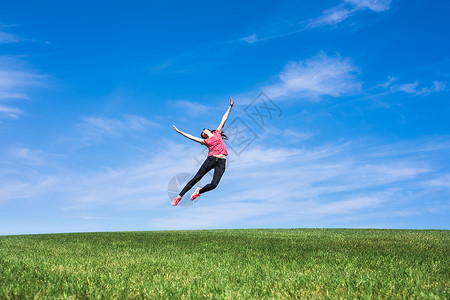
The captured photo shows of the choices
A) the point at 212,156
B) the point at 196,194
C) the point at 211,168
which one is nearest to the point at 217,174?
the point at 211,168

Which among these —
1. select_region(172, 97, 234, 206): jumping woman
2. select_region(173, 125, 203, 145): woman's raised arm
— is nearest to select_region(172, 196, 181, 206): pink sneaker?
select_region(172, 97, 234, 206): jumping woman

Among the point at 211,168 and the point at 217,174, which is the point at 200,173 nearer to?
the point at 211,168

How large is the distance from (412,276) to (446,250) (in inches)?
189

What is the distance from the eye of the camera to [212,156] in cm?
1130

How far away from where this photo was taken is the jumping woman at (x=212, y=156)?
11289 mm

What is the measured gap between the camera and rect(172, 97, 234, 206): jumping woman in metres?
11.3

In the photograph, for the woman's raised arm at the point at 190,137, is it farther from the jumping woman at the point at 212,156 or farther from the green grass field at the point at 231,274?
the green grass field at the point at 231,274

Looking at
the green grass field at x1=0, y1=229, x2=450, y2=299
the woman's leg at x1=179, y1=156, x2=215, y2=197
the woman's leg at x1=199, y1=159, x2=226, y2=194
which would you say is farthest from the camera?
the woman's leg at x1=179, y1=156, x2=215, y2=197

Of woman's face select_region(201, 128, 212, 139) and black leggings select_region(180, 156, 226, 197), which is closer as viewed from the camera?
black leggings select_region(180, 156, 226, 197)

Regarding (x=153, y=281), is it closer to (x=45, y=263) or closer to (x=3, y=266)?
(x=45, y=263)

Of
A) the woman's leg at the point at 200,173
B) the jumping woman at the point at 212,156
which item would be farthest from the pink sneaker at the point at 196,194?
the woman's leg at the point at 200,173

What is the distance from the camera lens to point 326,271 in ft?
22.5

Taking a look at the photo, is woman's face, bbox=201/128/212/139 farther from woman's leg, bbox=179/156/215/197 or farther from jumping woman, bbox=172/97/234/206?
woman's leg, bbox=179/156/215/197

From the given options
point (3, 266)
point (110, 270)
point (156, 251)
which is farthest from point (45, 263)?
point (156, 251)
